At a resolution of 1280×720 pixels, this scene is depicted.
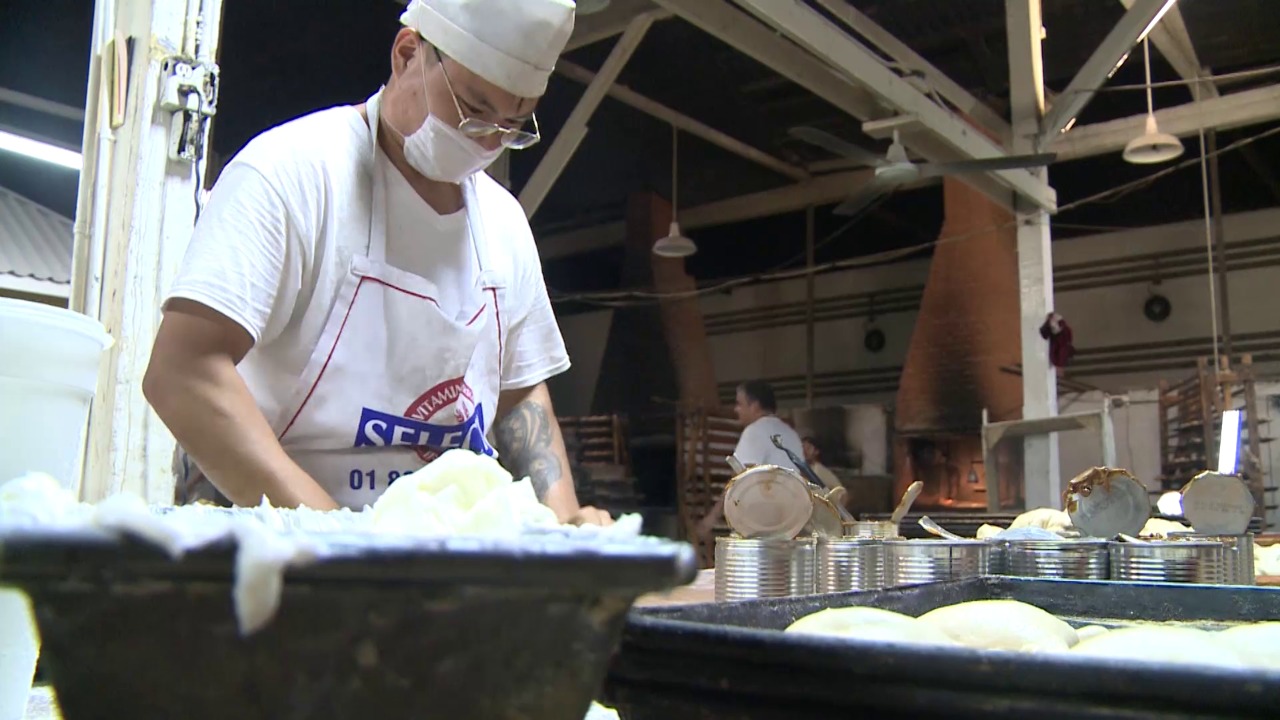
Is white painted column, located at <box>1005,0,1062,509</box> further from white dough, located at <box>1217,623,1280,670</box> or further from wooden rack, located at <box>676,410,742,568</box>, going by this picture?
white dough, located at <box>1217,623,1280,670</box>

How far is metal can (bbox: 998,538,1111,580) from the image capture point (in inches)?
76.9

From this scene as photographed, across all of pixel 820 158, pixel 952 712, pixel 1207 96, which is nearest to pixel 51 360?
pixel 952 712

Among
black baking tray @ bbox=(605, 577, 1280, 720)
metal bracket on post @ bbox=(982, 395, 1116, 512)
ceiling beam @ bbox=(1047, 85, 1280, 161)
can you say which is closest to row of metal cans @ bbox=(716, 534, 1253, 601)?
black baking tray @ bbox=(605, 577, 1280, 720)

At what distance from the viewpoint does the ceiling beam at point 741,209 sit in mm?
10117

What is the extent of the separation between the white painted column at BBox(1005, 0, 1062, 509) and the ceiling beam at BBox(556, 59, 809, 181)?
2944 millimetres

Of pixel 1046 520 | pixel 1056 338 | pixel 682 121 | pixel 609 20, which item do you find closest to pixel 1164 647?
pixel 1046 520

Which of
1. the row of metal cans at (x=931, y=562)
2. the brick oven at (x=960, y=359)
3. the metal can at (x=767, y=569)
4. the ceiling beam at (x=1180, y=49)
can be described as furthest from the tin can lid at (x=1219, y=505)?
the brick oven at (x=960, y=359)

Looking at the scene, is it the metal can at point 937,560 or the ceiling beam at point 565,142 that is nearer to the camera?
the metal can at point 937,560

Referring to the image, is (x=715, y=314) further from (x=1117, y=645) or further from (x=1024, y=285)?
(x=1117, y=645)

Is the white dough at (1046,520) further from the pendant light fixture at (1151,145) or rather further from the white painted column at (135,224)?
the pendant light fixture at (1151,145)

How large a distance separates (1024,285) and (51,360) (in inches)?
269

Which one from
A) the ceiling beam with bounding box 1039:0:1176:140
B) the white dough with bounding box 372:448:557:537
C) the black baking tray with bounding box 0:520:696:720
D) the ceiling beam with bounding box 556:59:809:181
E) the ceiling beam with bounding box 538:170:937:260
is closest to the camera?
the black baking tray with bounding box 0:520:696:720

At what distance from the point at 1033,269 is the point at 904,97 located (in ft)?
6.59

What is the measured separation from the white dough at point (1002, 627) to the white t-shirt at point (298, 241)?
120 centimetres
